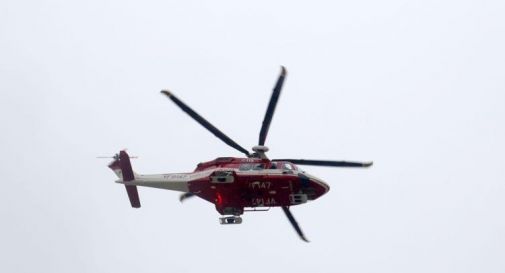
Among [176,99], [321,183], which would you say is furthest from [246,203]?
[176,99]

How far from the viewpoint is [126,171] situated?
155ft

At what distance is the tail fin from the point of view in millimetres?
46750

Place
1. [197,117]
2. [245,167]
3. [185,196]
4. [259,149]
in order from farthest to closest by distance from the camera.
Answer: [185,196] < [259,149] < [245,167] < [197,117]

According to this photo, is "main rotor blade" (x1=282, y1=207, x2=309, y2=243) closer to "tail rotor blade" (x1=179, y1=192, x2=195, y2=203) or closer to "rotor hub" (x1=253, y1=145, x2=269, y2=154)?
"rotor hub" (x1=253, y1=145, x2=269, y2=154)

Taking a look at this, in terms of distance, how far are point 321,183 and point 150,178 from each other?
12521 millimetres

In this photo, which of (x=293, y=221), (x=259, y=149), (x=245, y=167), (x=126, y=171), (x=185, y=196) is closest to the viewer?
(x=245, y=167)

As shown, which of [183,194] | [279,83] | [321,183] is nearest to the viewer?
[279,83]

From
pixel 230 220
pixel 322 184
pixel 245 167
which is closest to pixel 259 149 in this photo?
pixel 245 167

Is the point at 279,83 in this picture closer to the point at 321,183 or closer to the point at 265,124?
the point at 265,124

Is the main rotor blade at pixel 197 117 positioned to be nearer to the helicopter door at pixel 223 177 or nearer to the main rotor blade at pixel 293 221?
the helicopter door at pixel 223 177

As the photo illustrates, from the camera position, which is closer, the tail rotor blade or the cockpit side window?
the cockpit side window

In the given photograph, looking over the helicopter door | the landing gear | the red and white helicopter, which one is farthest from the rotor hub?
the landing gear

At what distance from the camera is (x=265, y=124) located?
42.1 m

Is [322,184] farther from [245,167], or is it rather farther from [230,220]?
[230,220]
